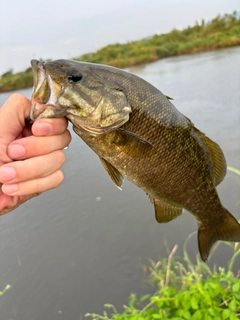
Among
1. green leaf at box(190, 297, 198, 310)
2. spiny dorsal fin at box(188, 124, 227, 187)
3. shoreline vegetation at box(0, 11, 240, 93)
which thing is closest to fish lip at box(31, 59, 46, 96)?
spiny dorsal fin at box(188, 124, 227, 187)

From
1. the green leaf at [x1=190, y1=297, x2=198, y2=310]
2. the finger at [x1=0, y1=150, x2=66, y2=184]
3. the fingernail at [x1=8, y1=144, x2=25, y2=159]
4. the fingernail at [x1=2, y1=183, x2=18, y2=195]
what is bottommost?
the green leaf at [x1=190, y1=297, x2=198, y2=310]

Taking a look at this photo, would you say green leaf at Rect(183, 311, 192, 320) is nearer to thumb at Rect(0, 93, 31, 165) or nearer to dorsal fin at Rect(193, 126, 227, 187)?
dorsal fin at Rect(193, 126, 227, 187)

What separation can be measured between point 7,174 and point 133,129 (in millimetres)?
637

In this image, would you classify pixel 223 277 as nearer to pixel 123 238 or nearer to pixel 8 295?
pixel 123 238

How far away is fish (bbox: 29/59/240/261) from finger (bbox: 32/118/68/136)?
0.03 meters

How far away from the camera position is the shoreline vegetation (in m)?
22.6

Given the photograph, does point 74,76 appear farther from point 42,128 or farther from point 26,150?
point 26,150

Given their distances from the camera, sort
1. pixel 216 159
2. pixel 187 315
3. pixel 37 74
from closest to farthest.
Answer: pixel 37 74 < pixel 216 159 < pixel 187 315

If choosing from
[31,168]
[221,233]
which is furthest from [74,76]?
[221,233]

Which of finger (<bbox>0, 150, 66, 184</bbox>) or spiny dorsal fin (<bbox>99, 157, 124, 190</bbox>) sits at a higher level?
finger (<bbox>0, 150, 66, 184</bbox>)

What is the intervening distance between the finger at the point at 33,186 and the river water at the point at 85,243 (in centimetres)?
228

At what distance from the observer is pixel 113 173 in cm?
168

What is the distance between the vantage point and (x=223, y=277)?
7.93 feet

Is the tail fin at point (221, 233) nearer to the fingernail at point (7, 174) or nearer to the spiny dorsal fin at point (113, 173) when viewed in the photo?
the spiny dorsal fin at point (113, 173)
